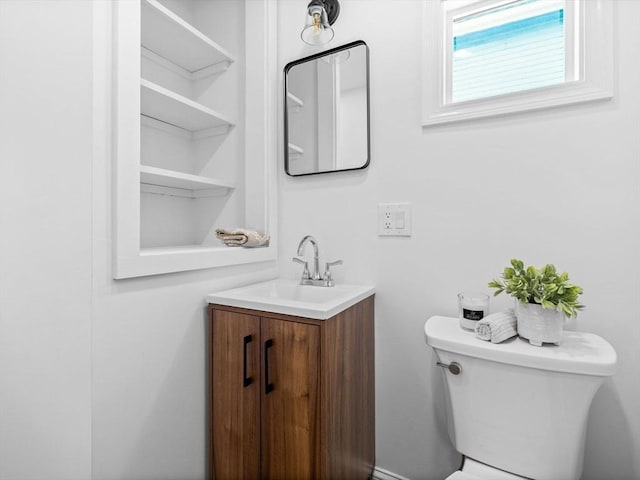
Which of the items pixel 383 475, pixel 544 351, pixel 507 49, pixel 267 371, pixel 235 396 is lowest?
pixel 383 475

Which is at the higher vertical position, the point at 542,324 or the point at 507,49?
the point at 507,49

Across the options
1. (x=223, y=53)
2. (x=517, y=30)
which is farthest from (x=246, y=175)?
(x=517, y=30)

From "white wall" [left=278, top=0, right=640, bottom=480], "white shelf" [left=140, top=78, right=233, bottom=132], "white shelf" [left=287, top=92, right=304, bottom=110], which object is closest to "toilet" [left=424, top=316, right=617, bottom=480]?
"white wall" [left=278, top=0, right=640, bottom=480]

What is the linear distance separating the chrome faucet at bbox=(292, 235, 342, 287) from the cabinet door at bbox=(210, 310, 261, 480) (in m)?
0.38

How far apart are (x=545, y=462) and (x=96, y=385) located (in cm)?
121

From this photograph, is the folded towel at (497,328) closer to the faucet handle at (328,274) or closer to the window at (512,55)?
the faucet handle at (328,274)

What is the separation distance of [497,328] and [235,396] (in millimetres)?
870

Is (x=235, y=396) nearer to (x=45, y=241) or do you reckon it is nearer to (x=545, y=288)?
(x=45, y=241)

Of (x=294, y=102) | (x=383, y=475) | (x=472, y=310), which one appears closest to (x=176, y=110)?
(x=294, y=102)

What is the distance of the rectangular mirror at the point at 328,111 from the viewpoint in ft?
4.55

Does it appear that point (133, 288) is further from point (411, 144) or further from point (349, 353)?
point (411, 144)

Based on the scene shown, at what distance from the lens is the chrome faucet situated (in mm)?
1390

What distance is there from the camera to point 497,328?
922mm

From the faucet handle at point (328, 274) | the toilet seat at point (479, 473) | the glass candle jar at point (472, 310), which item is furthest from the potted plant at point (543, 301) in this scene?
the faucet handle at point (328, 274)
